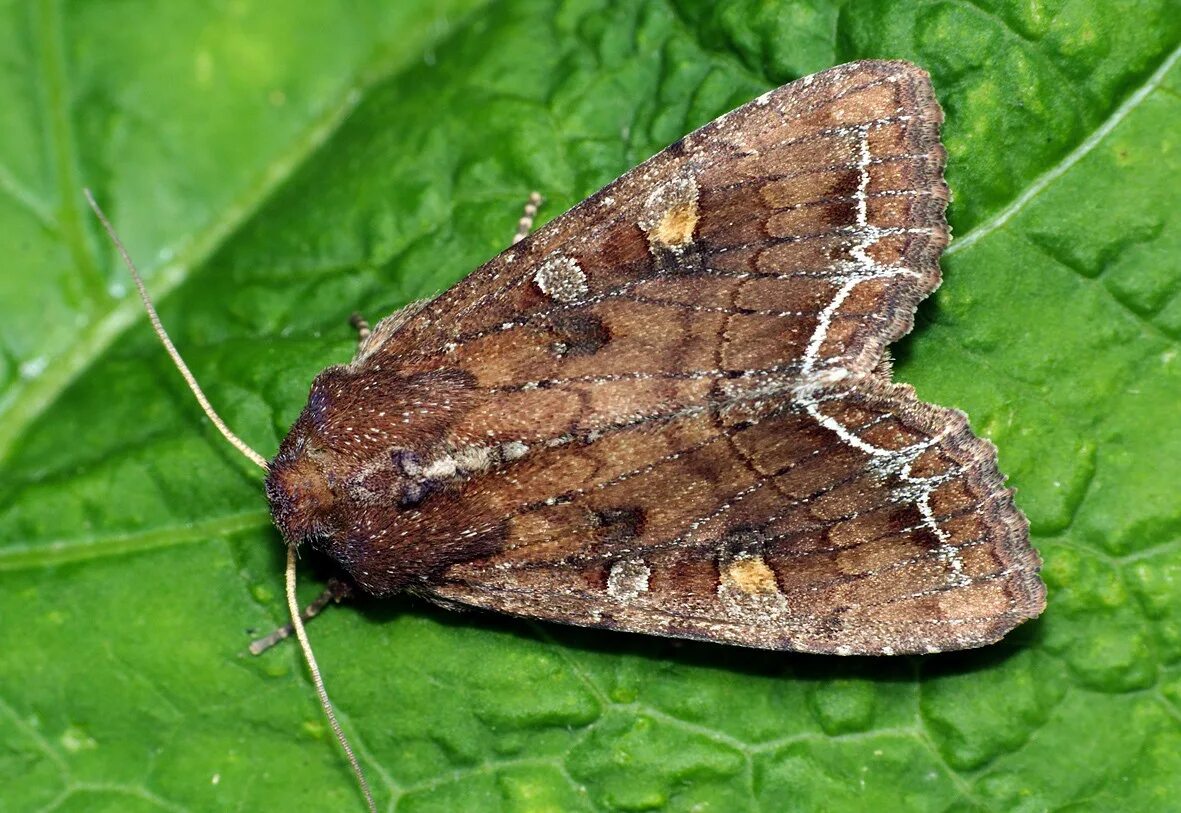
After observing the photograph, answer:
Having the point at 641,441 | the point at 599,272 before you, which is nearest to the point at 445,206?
the point at 599,272

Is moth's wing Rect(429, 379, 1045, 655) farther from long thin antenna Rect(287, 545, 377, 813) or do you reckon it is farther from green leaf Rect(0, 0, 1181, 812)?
long thin antenna Rect(287, 545, 377, 813)

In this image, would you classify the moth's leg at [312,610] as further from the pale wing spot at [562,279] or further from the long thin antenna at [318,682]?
the pale wing spot at [562,279]

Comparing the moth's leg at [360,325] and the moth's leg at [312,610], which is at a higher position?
the moth's leg at [360,325]

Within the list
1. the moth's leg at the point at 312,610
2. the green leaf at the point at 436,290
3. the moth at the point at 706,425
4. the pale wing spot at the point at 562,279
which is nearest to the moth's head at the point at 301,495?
the moth at the point at 706,425

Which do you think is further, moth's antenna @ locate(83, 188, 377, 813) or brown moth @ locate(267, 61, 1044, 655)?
moth's antenna @ locate(83, 188, 377, 813)

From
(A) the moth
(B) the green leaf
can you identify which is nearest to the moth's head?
(A) the moth

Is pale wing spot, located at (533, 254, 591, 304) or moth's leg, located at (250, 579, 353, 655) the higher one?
pale wing spot, located at (533, 254, 591, 304)

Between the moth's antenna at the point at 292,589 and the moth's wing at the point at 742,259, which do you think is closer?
the moth's wing at the point at 742,259
